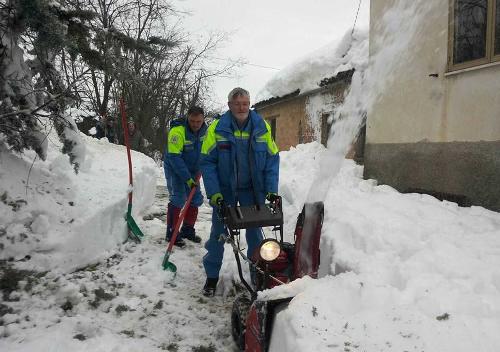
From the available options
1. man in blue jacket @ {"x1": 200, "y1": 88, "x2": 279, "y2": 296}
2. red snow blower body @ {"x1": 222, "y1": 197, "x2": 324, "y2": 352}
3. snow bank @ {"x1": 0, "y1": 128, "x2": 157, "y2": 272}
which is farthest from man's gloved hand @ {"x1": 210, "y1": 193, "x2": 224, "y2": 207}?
snow bank @ {"x1": 0, "y1": 128, "x2": 157, "y2": 272}

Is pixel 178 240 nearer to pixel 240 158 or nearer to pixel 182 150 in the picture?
pixel 182 150

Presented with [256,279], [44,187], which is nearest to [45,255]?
[44,187]

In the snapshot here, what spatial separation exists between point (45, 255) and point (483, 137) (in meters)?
5.55

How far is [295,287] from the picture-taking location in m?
2.40

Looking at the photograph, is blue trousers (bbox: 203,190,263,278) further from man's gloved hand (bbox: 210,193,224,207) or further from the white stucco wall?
the white stucco wall

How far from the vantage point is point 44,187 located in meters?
4.93

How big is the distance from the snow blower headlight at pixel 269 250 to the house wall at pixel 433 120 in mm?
4077

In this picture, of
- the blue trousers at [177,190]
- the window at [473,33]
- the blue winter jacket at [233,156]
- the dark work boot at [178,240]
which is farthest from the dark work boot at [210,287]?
the window at [473,33]

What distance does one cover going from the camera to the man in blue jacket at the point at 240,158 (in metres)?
3.63

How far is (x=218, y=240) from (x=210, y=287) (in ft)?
1.73

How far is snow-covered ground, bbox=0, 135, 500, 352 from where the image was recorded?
2168mm

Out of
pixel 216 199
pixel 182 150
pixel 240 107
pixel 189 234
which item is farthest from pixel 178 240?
pixel 240 107

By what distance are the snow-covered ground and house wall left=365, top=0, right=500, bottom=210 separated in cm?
56

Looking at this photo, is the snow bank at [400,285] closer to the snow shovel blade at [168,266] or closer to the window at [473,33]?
the snow shovel blade at [168,266]
